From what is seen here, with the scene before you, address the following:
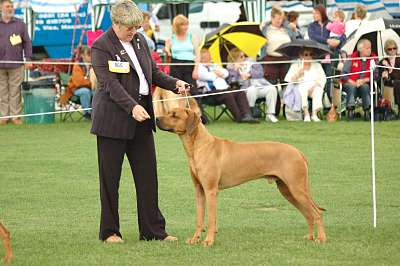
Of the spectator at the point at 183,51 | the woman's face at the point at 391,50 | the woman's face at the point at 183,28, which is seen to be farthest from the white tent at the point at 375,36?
the woman's face at the point at 183,28

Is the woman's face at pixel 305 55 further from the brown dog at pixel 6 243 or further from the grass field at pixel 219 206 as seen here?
the brown dog at pixel 6 243

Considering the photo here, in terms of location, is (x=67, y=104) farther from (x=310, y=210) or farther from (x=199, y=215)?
(x=310, y=210)

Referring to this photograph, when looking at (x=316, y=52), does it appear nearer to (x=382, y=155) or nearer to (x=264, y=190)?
(x=382, y=155)

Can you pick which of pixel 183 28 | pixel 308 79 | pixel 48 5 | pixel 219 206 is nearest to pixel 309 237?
pixel 219 206

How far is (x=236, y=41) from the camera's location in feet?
61.1

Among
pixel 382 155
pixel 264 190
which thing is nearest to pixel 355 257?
pixel 264 190

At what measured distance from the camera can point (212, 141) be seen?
770 centimetres

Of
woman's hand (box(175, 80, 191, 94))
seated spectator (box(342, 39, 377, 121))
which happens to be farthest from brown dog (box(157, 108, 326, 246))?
seated spectator (box(342, 39, 377, 121))

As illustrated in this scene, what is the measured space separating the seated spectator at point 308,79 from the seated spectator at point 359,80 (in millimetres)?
461

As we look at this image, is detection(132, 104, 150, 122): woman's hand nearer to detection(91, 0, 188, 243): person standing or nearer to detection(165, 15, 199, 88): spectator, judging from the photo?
detection(91, 0, 188, 243): person standing

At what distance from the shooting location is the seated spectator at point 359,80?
17641 millimetres

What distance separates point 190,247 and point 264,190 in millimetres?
3442

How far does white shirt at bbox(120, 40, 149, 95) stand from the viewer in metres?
7.59

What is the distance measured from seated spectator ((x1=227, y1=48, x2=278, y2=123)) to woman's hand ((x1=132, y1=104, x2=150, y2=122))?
10.7 m
